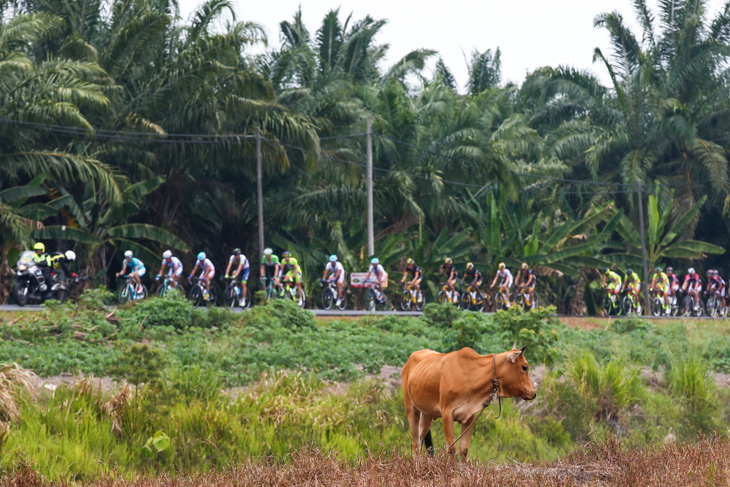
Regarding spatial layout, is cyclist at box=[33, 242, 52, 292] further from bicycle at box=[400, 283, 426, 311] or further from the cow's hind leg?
the cow's hind leg

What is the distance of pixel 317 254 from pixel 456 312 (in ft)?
41.1

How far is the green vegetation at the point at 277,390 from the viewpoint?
9016 millimetres

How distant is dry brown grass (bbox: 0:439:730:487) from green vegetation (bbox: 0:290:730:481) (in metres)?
0.56

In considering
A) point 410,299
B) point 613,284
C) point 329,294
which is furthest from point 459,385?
point 613,284

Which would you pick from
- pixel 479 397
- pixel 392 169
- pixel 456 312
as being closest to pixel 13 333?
pixel 456 312

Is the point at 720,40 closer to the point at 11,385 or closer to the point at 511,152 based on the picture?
the point at 511,152

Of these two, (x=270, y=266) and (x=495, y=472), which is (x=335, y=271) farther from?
(x=495, y=472)

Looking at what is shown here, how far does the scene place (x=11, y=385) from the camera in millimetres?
9727

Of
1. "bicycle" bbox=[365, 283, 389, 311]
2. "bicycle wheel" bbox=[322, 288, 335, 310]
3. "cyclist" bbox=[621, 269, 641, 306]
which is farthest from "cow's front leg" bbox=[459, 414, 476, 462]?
"cyclist" bbox=[621, 269, 641, 306]

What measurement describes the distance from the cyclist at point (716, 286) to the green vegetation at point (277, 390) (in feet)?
58.2

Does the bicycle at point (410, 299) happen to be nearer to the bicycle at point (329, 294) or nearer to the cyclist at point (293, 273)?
the bicycle at point (329, 294)

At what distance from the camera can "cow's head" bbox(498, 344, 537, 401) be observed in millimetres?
5328

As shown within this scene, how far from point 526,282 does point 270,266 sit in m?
8.69

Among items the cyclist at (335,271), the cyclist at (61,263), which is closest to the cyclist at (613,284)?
the cyclist at (335,271)
